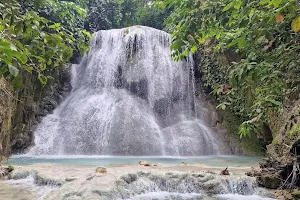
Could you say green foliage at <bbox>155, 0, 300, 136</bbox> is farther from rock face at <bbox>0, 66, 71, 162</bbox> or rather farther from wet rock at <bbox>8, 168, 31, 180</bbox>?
rock face at <bbox>0, 66, 71, 162</bbox>

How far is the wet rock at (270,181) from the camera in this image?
5.05 m

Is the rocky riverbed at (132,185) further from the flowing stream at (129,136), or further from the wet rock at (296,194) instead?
the wet rock at (296,194)

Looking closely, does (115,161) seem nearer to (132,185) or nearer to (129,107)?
(132,185)

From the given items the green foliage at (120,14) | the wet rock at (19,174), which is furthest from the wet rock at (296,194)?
the green foliage at (120,14)

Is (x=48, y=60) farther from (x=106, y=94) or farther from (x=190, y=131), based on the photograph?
(x=106, y=94)

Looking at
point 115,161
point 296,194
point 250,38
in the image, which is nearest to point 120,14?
point 115,161

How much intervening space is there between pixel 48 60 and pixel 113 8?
1896 cm

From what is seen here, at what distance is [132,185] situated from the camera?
512 cm

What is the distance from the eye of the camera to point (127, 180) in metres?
5.16

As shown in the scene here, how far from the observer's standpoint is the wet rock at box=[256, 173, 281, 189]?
16.6 feet

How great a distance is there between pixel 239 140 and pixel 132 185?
312 inches

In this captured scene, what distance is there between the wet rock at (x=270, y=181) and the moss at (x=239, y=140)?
6566 millimetres

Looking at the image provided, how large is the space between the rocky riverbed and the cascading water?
17.0 ft

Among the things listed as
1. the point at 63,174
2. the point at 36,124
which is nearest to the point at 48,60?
the point at 63,174
